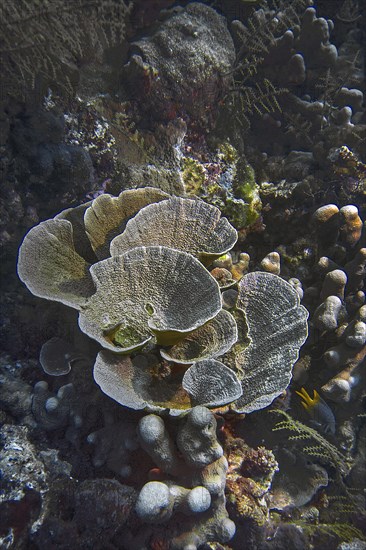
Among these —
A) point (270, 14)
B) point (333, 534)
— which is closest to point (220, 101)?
point (270, 14)

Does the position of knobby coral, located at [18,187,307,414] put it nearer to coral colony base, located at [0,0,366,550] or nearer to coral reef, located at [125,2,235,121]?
coral colony base, located at [0,0,366,550]

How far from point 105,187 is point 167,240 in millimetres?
876

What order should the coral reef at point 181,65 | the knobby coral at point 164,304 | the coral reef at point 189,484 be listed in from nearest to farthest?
1. the coral reef at point 189,484
2. the knobby coral at point 164,304
3. the coral reef at point 181,65

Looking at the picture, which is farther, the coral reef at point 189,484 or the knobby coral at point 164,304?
the knobby coral at point 164,304

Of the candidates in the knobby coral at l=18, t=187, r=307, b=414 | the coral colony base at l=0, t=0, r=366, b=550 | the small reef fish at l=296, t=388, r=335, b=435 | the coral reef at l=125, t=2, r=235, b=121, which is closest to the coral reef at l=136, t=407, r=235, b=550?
the coral colony base at l=0, t=0, r=366, b=550

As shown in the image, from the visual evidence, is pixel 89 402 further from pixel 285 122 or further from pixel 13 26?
pixel 285 122

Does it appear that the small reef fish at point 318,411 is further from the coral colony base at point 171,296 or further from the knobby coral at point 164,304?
the knobby coral at point 164,304

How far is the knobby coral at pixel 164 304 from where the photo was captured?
185 centimetres

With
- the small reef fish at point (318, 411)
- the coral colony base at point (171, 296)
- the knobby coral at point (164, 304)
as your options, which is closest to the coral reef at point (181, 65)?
the coral colony base at point (171, 296)

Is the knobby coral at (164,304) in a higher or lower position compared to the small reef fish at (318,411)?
higher

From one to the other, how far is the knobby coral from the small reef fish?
0.72 m

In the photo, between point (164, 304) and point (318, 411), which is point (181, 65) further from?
point (318, 411)

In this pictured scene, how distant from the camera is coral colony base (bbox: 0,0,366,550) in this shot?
1860 mm

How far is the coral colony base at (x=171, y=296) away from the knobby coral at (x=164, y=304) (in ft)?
0.04
